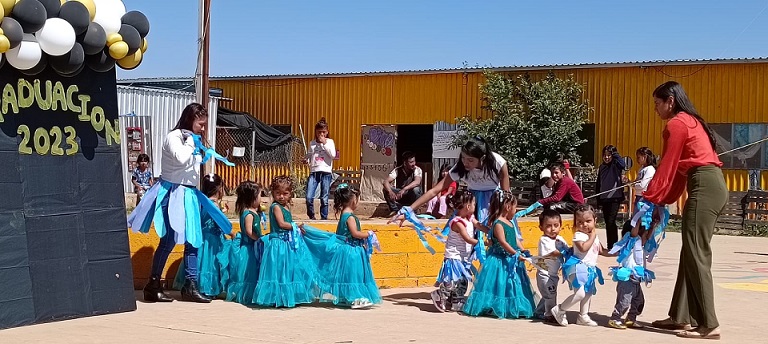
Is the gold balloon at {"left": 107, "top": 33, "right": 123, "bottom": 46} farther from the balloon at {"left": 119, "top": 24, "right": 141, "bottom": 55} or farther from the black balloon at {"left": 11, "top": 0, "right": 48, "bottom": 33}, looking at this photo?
the black balloon at {"left": 11, "top": 0, "right": 48, "bottom": 33}

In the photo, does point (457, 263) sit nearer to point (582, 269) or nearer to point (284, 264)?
point (582, 269)

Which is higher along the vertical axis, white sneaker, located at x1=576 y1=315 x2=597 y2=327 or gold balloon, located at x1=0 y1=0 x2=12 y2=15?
gold balloon, located at x1=0 y1=0 x2=12 y2=15

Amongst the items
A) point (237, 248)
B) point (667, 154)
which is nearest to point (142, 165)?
point (237, 248)

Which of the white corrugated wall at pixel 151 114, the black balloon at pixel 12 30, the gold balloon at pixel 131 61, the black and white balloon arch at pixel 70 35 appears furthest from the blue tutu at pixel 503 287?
the white corrugated wall at pixel 151 114

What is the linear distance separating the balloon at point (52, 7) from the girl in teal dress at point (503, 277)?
12.9ft

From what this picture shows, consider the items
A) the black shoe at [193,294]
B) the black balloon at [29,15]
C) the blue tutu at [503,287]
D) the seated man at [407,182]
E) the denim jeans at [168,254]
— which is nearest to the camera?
the black balloon at [29,15]

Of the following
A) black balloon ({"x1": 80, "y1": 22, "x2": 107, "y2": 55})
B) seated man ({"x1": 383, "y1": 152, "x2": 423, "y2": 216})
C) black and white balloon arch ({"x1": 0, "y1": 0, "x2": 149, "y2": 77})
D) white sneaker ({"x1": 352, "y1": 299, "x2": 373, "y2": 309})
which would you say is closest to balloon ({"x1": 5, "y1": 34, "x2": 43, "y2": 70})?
black and white balloon arch ({"x1": 0, "y1": 0, "x2": 149, "y2": 77})

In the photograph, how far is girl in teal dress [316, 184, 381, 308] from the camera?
9273 millimetres

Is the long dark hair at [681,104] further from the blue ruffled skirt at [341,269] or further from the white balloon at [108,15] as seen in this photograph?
the white balloon at [108,15]

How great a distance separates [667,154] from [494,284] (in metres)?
1.91

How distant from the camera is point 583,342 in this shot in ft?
25.2

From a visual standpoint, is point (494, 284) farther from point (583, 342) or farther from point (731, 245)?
point (731, 245)

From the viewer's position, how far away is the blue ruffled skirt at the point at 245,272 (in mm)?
9500

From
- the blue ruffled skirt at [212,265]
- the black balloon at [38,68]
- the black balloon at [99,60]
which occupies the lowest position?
the blue ruffled skirt at [212,265]
